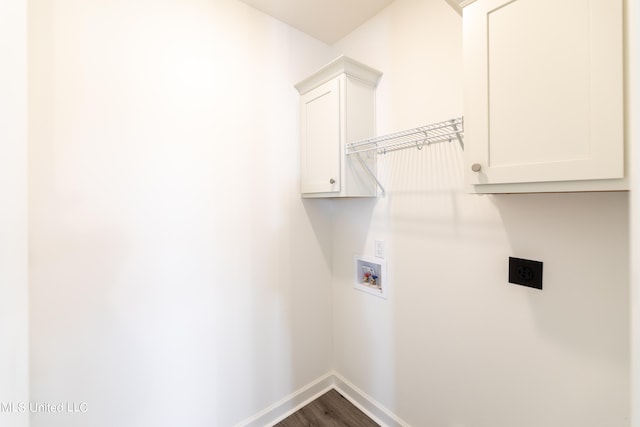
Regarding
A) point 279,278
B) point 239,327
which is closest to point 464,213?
point 279,278

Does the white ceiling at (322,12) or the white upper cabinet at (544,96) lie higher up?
the white ceiling at (322,12)

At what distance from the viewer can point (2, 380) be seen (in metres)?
0.70

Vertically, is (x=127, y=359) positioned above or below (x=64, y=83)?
below

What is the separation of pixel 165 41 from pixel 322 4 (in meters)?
0.95

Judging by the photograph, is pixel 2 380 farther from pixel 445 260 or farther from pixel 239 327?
pixel 445 260

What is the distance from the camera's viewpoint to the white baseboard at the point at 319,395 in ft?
5.36

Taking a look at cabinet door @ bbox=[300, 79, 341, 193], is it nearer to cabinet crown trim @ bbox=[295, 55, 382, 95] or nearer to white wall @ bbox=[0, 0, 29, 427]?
cabinet crown trim @ bbox=[295, 55, 382, 95]

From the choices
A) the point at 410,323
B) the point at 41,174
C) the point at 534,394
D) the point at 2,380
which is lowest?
the point at 534,394

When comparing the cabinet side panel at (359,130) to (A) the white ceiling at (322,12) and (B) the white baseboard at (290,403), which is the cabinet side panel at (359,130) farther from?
(B) the white baseboard at (290,403)

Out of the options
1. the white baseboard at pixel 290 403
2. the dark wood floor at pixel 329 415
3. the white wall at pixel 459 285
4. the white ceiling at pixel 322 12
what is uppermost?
the white ceiling at pixel 322 12

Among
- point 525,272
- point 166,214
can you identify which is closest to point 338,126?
point 166,214

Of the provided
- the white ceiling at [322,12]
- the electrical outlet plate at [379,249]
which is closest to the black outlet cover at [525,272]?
the electrical outlet plate at [379,249]

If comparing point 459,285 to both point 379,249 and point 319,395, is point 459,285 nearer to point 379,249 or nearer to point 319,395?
point 379,249

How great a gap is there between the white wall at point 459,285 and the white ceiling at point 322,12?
7 cm
